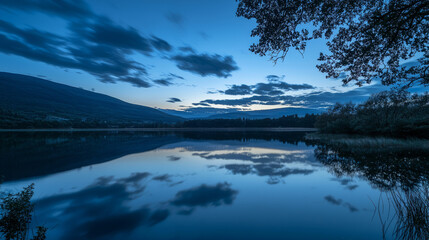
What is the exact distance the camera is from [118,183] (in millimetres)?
13500

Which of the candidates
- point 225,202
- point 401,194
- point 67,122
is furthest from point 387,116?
point 67,122

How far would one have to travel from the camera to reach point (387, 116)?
12.0m

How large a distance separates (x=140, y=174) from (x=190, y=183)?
214 inches

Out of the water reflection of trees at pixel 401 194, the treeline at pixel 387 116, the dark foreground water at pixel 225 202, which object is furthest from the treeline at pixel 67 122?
the dark foreground water at pixel 225 202

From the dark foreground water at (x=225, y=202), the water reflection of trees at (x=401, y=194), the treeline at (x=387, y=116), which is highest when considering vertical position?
the treeline at (x=387, y=116)

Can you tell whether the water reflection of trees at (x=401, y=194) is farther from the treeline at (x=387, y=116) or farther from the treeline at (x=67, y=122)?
the treeline at (x=67, y=122)

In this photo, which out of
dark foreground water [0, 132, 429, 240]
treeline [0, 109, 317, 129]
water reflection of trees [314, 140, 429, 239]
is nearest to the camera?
water reflection of trees [314, 140, 429, 239]

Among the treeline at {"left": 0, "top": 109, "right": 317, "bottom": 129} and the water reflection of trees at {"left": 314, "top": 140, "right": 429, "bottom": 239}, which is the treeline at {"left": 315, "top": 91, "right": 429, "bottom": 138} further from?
the treeline at {"left": 0, "top": 109, "right": 317, "bottom": 129}

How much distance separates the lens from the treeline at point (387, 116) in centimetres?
1148

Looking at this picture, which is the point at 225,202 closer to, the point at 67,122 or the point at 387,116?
the point at 387,116

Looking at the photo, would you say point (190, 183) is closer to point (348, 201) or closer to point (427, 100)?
point (348, 201)

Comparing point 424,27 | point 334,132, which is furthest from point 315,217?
point 334,132

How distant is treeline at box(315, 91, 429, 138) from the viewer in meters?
11.5

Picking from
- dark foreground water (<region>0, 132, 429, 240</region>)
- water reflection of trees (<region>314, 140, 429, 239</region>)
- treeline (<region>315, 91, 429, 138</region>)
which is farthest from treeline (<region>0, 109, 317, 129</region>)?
dark foreground water (<region>0, 132, 429, 240</region>)
